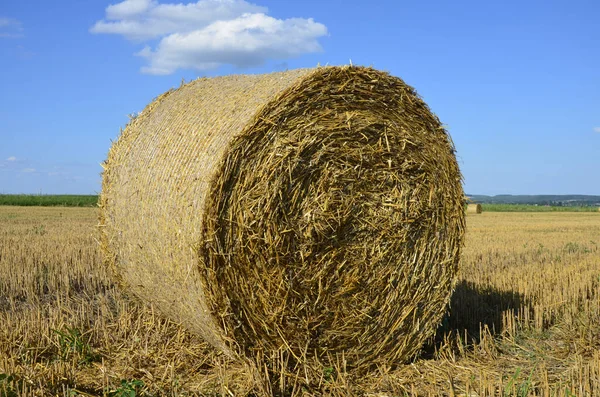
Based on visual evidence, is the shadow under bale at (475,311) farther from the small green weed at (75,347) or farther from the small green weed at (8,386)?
the small green weed at (8,386)

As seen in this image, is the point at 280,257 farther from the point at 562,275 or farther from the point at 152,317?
the point at 562,275

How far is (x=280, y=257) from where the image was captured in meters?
4.71

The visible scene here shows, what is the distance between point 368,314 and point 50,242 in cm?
732

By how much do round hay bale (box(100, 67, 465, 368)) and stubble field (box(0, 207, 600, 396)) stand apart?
0.29 metres

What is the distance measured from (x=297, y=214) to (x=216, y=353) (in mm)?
1475

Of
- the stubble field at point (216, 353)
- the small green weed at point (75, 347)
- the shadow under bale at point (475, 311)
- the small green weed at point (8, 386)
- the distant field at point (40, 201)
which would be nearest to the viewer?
the small green weed at point (8, 386)

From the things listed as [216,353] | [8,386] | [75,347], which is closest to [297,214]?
[216,353]

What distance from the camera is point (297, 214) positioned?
4781mm

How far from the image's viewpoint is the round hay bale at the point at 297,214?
180 inches

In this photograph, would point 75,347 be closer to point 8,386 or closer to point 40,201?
point 8,386

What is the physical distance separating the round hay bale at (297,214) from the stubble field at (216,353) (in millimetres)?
294

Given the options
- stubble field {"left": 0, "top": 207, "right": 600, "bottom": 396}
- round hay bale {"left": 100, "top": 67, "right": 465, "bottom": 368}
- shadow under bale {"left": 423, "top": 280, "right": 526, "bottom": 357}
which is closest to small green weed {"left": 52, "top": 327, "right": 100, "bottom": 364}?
stubble field {"left": 0, "top": 207, "right": 600, "bottom": 396}

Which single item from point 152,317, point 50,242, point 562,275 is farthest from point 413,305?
point 50,242

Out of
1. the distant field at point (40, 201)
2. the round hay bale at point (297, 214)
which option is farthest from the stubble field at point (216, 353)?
the distant field at point (40, 201)
